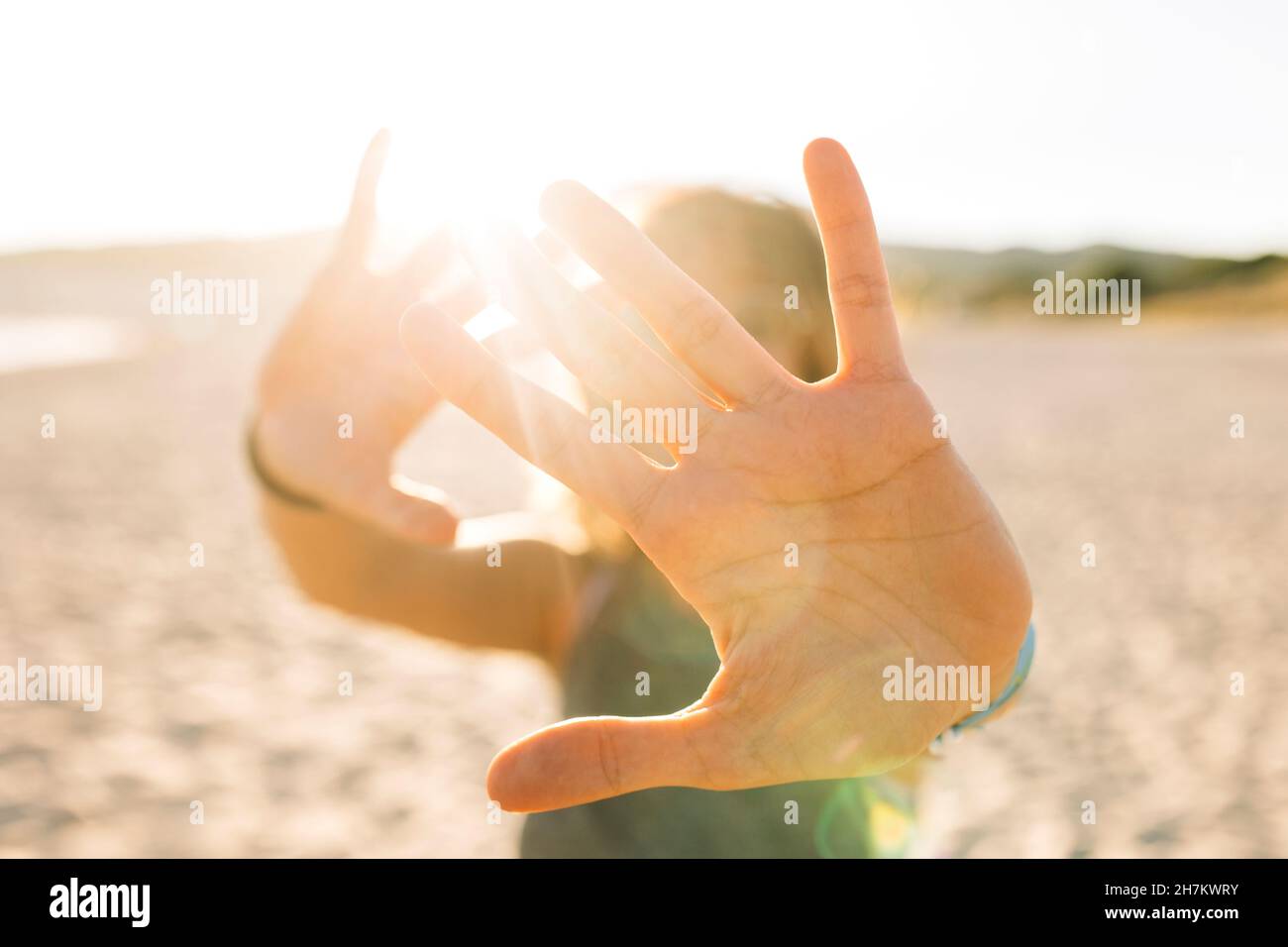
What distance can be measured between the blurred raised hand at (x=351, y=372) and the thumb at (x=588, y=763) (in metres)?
0.62

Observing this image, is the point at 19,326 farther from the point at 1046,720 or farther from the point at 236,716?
the point at 1046,720

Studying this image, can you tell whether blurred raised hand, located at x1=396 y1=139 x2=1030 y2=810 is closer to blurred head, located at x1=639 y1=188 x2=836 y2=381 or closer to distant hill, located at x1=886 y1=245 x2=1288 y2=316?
blurred head, located at x1=639 y1=188 x2=836 y2=381

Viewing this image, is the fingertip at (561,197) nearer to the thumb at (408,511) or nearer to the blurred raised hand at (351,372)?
the blurred raised hand at (351,372)

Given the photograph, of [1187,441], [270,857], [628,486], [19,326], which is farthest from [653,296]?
[19,326]

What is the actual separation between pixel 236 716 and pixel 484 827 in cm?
165

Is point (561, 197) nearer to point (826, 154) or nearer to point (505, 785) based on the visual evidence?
point (826, 154)

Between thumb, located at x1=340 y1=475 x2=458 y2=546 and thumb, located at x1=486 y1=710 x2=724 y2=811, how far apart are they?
465mm

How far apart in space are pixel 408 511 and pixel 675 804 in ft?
2.69

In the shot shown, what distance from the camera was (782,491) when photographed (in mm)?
1382

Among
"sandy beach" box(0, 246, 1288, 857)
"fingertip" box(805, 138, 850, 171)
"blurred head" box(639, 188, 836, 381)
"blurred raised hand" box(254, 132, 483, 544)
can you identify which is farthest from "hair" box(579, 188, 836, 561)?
"sandy beach" box(0, 246, 1288, 857)

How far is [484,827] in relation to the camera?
3699 millimetres

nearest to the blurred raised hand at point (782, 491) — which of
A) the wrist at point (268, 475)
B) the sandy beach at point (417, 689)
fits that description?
the wrist at point (268, 475)

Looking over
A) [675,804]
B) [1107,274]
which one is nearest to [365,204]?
[675,804]

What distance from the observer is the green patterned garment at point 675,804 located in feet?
6.06
